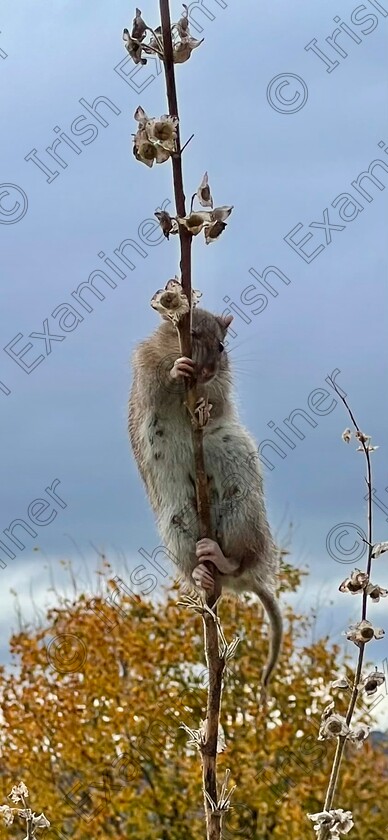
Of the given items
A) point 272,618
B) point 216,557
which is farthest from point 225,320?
point 272,618

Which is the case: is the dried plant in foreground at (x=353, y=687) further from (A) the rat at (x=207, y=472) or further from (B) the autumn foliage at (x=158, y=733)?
(B) the autumn foliage at (x=158, y=733)

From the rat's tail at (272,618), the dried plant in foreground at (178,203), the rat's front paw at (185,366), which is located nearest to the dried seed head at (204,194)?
the dried plant in foreground at (178,203)

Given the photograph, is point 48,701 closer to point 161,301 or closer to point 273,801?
point 273,801

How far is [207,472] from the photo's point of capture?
90.7 inches

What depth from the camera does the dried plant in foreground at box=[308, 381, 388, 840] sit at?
1.44 metres

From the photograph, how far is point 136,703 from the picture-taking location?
495 centimetres

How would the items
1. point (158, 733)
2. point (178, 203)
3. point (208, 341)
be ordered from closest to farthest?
point (178, 203), point (208, 341), point (158, 733)

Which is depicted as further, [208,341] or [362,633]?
[208,341]

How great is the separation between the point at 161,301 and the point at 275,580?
56.5 inches

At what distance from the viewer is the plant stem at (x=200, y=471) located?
1.24 m

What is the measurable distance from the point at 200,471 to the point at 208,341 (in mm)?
850

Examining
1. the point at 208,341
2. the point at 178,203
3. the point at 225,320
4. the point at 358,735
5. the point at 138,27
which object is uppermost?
the point at 225,320

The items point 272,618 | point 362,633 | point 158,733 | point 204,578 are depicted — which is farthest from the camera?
point 158,733

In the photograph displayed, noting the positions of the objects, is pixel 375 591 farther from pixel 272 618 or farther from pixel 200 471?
pixel 272 618
